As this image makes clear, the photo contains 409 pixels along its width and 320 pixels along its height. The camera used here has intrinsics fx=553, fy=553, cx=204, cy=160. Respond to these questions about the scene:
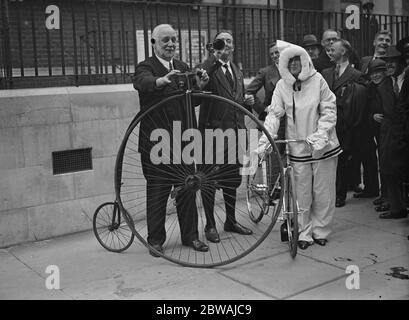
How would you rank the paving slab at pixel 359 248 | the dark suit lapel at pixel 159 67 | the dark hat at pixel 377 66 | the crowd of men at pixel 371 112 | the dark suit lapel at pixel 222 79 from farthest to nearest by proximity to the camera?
the dark hat at pixel 377 66 < the crowd of men at pixel 371 112 < the dark suit lapel at pixel 222 79 < the dark suit lapel at pixel 159 67 < the paving slab at pixel 359 248

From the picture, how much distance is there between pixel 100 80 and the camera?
6680 mm

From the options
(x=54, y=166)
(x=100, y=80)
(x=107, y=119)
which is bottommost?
(x=54, y=166)

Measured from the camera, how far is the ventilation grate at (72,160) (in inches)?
236

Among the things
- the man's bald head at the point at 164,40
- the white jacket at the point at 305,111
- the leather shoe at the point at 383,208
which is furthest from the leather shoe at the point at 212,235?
the leather shoe at the point at 383,208

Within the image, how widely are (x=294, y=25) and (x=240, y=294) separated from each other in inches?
200

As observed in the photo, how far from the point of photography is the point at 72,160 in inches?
239

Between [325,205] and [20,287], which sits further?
[325,205]

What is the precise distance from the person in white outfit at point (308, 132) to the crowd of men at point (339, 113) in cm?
32

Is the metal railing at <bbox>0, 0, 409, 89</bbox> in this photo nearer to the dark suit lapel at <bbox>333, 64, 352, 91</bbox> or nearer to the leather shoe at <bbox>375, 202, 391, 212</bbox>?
the dark suit lapel at <bbox>333, 64, 352, 91</bbox>

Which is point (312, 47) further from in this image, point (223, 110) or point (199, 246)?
point (199, 246)

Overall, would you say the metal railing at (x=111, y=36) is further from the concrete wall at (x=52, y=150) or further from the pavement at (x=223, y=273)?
the pavement at (x=223, y=273)

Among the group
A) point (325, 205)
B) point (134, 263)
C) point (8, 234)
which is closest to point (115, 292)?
point (134, 263)
